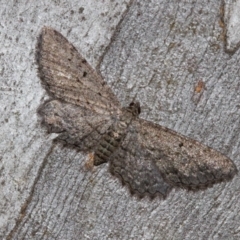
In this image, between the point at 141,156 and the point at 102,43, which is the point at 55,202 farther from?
the point at 102,43

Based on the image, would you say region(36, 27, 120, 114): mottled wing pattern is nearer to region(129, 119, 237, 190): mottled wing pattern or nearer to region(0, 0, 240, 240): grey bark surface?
region(0, 0, 240, 240): grey bark surface

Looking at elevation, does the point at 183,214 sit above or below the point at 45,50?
below

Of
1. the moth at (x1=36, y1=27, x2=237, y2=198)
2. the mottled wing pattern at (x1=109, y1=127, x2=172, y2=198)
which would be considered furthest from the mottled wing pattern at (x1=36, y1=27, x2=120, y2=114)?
the mottled wing pattern at (x1=109, y1=127, x2=172, y2=198)

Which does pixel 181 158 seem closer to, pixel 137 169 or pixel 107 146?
pixel 137 169

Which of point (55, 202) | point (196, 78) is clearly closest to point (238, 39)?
point (196, 78)

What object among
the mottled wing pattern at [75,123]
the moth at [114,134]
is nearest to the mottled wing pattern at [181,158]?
the moth at [114,134]

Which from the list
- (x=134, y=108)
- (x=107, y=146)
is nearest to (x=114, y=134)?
(x=107, y=146)

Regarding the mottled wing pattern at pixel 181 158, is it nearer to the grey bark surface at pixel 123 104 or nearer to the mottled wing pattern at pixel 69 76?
the grey bark surface at pixel 123 104
